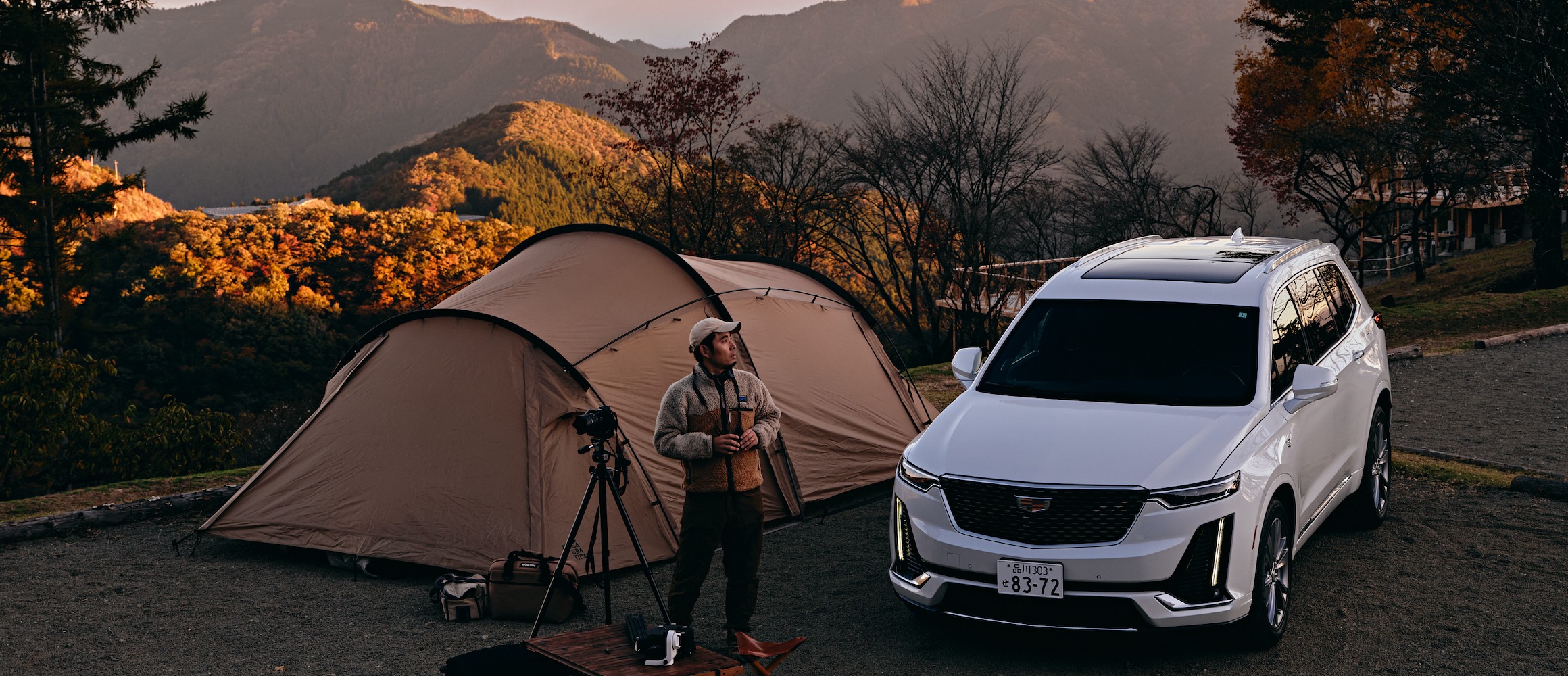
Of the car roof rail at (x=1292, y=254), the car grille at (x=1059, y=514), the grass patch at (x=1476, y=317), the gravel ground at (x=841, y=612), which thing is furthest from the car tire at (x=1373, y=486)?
the grass patch at (x=1476, y=317)

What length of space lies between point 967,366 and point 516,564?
3.10m

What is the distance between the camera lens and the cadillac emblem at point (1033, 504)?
4895mm

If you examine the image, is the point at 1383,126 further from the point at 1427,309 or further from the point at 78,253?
the point at 78,253

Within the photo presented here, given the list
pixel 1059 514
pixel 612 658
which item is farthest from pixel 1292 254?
pixel 612 658

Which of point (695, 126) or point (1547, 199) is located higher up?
point (695, 126)

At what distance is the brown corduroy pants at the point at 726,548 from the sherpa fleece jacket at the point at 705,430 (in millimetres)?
77

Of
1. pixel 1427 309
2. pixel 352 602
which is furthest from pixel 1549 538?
pixel 1427 309

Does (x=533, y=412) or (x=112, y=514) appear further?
(x=112, y=514)

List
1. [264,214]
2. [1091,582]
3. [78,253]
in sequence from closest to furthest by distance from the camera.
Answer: [1091,582]
[78,253]
[264,214]

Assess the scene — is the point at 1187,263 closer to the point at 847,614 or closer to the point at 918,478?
the point at 918,478

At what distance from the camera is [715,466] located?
5.49m

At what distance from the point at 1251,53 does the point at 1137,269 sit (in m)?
45.7

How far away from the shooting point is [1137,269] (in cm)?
658

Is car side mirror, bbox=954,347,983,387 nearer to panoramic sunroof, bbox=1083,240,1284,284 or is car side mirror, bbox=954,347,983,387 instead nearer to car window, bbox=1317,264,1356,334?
panoramic sunroof, bbox=1083,240,1284,284
